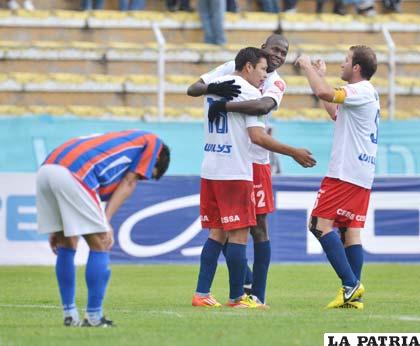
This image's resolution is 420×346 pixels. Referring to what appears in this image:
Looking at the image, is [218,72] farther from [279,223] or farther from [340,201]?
[279,223]

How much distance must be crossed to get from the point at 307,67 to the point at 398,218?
711cm

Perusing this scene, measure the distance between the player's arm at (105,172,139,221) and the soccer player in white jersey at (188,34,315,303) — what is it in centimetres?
190

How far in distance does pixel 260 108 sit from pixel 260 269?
58.9 inches

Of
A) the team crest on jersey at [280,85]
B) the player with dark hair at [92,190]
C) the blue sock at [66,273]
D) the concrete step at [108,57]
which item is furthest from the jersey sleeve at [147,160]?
the concrete step at [108,57]

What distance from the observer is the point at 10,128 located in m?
19.0

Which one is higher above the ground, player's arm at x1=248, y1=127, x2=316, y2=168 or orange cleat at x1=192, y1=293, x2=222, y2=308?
player's arm at x1=248, y1=127, x2=316, y2=168

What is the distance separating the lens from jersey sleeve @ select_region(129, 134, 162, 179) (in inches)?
371

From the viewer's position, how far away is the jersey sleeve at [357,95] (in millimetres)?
11695

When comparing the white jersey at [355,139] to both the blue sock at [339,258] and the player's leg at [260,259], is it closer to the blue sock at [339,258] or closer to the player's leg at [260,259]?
the blue sock at [339,258]

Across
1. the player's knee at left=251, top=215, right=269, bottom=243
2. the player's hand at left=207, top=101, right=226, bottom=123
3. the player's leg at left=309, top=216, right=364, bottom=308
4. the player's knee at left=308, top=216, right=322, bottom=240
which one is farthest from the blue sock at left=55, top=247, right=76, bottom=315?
the player's knee at left=308, top=216, right=322, bottom=240

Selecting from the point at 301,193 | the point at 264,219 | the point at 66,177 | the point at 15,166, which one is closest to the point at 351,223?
the point at 264,219

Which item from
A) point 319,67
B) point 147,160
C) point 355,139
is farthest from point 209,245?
point 147,160

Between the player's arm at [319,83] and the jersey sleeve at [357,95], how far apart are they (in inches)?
2.2

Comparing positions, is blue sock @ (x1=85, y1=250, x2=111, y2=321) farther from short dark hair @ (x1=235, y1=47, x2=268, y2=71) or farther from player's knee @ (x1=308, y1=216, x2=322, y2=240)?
player's knee @ (x1=308, y1=216, x2=322, y2=240)
